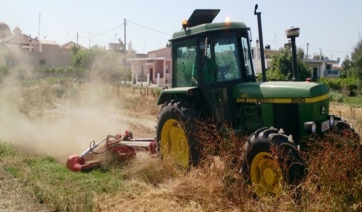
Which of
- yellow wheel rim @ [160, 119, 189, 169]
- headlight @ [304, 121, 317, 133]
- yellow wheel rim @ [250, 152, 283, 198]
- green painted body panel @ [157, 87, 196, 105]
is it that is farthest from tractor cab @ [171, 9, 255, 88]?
yellow wheel rim @ [250, 152, 283, 198]

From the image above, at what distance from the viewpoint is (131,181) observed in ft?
21.3

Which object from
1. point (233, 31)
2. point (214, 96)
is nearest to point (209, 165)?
point (214, 96)

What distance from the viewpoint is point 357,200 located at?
409 centimetres

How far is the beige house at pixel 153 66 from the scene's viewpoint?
50728 mm

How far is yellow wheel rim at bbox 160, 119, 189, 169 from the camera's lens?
280 inches

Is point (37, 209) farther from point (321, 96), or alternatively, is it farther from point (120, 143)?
point (321, 96)

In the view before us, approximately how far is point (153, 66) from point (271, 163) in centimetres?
4867

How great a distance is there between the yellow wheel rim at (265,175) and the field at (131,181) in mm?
151

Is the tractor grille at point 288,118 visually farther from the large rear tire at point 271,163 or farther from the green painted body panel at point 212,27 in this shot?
the green painted body panel at point 212,27

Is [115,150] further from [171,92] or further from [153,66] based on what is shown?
[153,66]

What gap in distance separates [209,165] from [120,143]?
251 centimetres

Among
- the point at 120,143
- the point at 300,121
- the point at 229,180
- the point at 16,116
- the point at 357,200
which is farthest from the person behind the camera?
the point at 16,116

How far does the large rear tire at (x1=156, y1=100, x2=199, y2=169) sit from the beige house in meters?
39.9

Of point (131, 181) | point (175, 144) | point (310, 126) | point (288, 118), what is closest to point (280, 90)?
point (288, 118)
